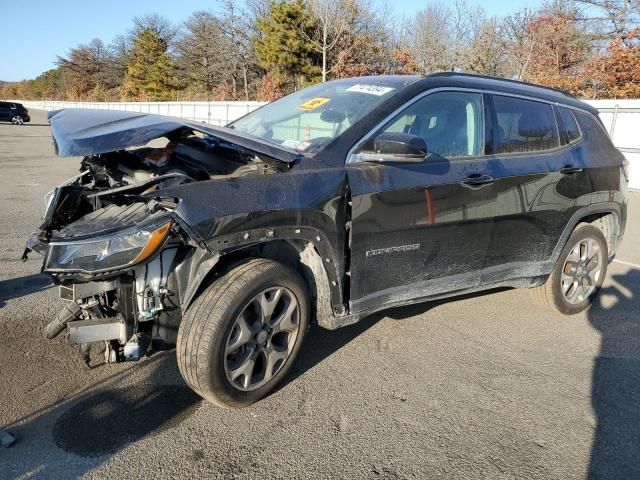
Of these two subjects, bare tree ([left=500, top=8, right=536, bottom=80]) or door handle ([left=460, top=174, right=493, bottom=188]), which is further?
bare tree ([left=500, top=8, right=536, bottom=80])

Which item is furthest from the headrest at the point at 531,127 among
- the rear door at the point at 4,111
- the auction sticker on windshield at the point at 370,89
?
the rear door at the point at 4,111

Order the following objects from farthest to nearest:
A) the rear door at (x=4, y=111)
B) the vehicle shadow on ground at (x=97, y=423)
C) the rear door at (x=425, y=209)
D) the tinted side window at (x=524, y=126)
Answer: the rear door at (x=4, y=111), the tinted side window at (x=524, y=126), the rear door at (x=425, y=209), the vehicle shadow on ground at (x=97, y=423)

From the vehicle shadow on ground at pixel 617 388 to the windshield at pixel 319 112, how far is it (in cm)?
229

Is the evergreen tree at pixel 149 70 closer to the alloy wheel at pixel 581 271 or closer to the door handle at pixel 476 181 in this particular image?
the alloy wheel at pixel 581 271

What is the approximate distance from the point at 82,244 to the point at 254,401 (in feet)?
4.15

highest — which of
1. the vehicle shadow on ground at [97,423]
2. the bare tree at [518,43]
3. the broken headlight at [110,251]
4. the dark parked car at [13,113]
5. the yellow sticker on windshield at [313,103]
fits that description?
the bare tree at [518,43]

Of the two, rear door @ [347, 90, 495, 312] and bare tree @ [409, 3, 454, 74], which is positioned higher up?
bare tree @ [409, 3, 454, 74]

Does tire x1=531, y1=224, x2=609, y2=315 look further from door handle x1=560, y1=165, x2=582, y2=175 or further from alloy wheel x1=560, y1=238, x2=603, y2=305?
door handle x1=560, y1=165, x2=582, y2=175

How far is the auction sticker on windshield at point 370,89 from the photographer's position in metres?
3.46

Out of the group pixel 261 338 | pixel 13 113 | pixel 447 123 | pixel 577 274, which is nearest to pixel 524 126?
pixel 447 123

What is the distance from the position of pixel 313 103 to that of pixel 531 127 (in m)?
1.74

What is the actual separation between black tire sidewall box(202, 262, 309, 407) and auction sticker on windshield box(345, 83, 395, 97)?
4.64 feet

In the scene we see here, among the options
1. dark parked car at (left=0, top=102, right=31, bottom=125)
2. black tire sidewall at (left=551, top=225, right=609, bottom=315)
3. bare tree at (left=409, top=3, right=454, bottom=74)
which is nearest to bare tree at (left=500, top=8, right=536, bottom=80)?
bare tree at (left=409, top=3, right=454, bottom=74)

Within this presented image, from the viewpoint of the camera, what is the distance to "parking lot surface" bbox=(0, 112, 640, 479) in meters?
2.49
